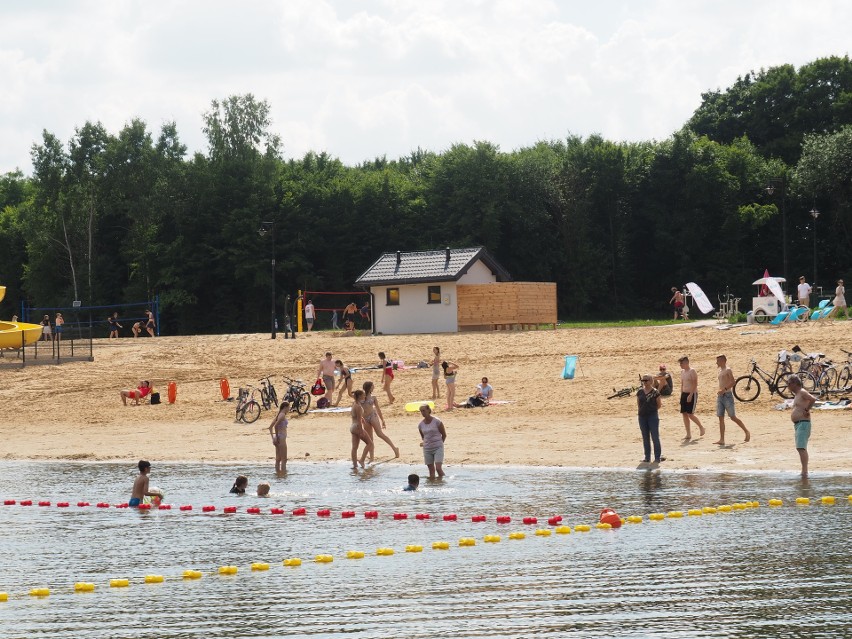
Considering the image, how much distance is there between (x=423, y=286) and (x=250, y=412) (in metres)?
18.0


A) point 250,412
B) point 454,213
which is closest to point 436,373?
point 250,412

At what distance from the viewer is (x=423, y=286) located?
47.9 m

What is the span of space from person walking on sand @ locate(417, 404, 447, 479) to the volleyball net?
2829cm

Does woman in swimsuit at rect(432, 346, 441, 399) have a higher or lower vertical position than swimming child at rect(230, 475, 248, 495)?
higher

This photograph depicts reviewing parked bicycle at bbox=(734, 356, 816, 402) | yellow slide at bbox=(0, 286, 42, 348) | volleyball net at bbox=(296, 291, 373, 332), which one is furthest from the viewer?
volleyball net at bbox=(296, 291, 373, 332)

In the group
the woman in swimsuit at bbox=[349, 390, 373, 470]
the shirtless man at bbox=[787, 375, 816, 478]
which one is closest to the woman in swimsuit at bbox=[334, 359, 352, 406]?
the woman in swimsuit at bbox=[349, 390, 373, 470]

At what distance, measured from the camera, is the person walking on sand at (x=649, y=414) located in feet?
70.4

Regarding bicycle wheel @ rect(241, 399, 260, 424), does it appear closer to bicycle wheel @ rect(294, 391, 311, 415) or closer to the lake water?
bicycle wheel @ rect(294, 391, 311, 415)

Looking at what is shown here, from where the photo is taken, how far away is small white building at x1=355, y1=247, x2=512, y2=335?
47312 millimetres

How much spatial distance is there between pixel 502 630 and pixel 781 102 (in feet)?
205

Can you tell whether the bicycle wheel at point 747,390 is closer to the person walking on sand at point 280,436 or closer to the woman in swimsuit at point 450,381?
the woman in swimsuit at point 450,381

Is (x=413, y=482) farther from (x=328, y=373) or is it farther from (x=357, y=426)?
(x=328, y=373)

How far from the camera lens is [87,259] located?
6975 cm

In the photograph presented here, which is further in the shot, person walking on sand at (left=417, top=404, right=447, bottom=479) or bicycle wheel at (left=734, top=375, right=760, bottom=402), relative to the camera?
bicycle wheel at (left=734, top=375, right=760, bottom=402)
